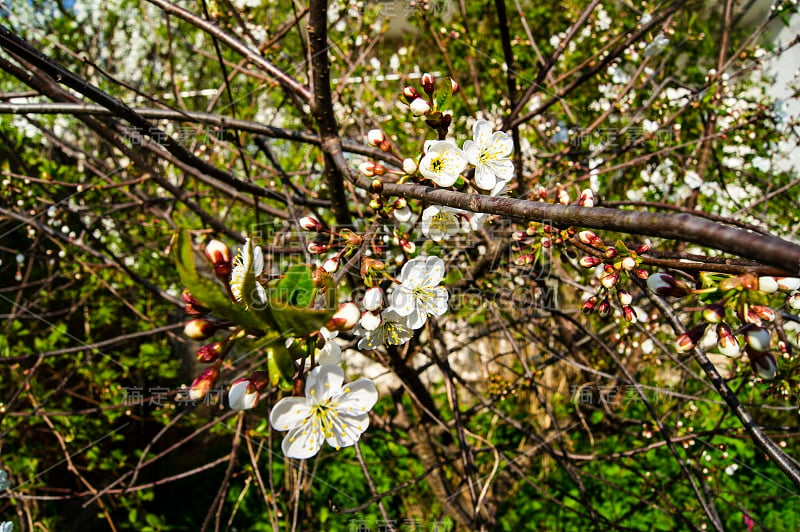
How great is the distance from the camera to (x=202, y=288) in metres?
0.54

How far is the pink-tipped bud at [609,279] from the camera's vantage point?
0.86 m

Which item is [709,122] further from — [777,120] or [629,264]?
[629,264]

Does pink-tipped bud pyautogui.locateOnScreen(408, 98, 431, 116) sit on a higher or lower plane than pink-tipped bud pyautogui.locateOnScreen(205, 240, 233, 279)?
higher

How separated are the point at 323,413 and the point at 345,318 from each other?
0.24m

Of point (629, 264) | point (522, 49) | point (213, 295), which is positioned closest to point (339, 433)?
point (213, 295)

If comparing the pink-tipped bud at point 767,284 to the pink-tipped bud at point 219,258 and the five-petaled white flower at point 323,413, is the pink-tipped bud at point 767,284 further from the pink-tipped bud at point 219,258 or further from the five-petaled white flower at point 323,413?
the pink-tipped bud at point 219,258

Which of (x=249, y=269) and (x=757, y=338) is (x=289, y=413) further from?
(x=757, y=338)

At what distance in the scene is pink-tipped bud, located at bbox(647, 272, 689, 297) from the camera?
780 mm

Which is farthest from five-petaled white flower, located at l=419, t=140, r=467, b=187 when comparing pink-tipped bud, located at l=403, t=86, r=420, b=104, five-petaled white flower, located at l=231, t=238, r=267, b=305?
five-petaled white flower, located at l=231, t=238, r=267, b=305

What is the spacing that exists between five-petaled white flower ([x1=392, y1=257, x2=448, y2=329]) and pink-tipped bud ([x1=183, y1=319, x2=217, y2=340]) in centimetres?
40

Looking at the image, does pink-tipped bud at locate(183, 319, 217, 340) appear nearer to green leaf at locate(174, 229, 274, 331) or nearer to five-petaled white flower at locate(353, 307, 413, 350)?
green leaf at locate(174, 229, 274, 331)

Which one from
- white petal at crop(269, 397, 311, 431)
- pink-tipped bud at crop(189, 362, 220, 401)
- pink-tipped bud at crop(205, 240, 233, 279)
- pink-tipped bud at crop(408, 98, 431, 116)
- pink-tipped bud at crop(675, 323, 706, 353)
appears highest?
pink-tipped bud at crop(408, 98, 431, 116)

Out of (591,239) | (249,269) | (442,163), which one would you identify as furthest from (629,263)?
(249,269)

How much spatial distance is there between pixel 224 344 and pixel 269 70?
940 millimetres
